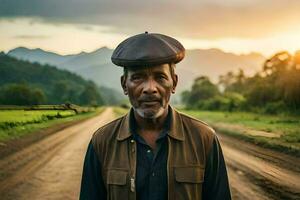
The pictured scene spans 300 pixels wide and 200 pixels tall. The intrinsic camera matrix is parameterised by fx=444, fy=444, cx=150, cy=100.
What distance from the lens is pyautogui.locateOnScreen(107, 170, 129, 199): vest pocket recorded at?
238 cm

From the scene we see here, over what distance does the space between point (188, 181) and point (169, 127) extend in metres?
0.32

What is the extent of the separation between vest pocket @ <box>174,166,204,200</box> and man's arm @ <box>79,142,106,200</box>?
0.45m

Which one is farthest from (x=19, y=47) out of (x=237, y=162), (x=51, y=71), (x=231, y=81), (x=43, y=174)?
(x=231, y=81)

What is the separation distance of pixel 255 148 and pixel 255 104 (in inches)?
213

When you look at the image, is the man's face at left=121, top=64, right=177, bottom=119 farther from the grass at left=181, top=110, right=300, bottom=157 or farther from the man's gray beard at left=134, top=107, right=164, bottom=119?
the grass at left=181, top=110, right=300, bottom=157

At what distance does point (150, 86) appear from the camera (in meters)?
2.38

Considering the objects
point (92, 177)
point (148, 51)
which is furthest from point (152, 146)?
point (148, 51)

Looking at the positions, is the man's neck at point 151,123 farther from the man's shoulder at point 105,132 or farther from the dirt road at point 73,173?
the dirt road at point 73,173

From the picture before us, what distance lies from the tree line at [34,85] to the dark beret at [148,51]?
26.5 feet

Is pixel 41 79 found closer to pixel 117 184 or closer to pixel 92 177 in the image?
pixel 92 177

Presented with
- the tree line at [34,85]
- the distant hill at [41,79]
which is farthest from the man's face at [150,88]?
the distant hill at [41,79]

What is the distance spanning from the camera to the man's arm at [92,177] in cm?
249

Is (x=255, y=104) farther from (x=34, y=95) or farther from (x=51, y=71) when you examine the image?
(x=34, y=95)

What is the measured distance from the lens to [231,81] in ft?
152
